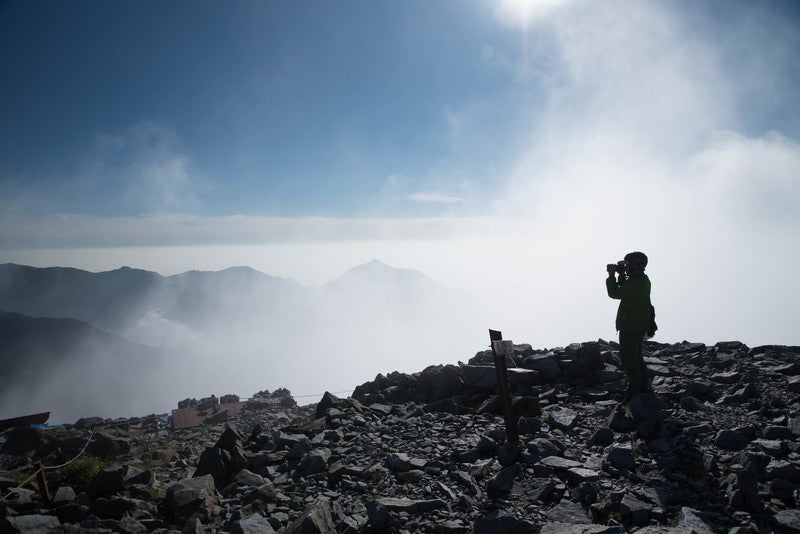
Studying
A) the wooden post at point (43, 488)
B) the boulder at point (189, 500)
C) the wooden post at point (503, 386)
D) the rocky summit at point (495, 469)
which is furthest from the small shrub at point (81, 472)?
the wooden post at point (503, 386)

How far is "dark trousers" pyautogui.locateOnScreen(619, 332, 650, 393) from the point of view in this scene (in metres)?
8.97

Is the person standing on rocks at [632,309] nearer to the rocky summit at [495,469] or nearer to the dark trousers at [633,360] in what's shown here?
the dark trousers at [633,360]

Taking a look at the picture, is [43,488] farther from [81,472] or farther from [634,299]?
[634,299]

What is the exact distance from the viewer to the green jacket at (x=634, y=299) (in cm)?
883

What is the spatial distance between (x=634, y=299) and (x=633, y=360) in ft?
4.53

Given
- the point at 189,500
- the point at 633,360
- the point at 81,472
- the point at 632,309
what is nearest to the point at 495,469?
the point at 633,360

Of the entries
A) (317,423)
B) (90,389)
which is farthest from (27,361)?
(317,423)

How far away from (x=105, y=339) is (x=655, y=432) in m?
221

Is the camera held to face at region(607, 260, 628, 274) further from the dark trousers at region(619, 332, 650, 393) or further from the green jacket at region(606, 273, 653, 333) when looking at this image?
the dark trousers at region(619, 332, 650, 393)

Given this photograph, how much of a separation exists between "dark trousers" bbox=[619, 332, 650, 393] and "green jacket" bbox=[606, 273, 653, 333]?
19 cm

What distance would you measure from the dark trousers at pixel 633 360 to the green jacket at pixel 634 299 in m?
0.19

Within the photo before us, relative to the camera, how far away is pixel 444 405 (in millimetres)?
11133

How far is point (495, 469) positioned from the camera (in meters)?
7.14

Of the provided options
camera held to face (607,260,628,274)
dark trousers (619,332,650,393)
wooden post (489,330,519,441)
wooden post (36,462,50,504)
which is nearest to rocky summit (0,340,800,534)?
wooden post (36,462,50,504)
